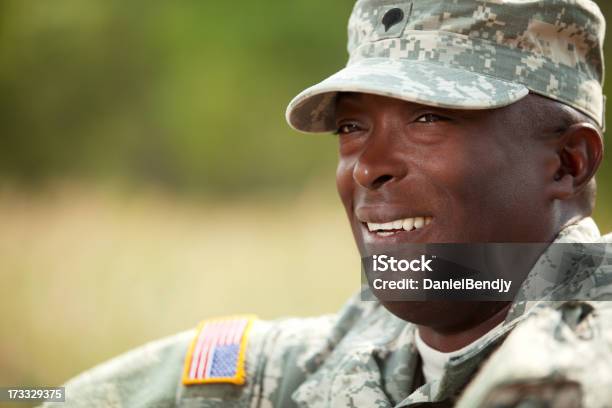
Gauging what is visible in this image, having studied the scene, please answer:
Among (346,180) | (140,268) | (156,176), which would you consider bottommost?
(140,268)

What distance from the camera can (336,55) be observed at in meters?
4.65

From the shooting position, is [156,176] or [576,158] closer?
[576,158]

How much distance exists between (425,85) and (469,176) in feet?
0.67

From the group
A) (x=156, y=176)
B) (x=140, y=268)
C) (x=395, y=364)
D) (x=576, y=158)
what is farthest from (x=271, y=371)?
(x=156, y=176)

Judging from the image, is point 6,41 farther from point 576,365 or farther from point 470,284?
point 576,365

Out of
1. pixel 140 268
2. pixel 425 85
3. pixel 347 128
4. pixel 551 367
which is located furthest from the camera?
pixel 140 268

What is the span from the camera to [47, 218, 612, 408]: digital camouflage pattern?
45.6 inches

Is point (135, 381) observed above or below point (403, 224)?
below

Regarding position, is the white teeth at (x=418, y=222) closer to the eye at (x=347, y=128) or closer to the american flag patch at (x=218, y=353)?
the eye at (x=347, y=128)

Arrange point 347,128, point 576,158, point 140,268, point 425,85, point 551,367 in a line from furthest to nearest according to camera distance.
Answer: point 140,268
point 347,128
point 576,158
point 425,85
point 551,367

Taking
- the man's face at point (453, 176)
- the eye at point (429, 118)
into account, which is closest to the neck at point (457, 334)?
the man's face at point (453, 176)

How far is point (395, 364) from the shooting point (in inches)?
75.5

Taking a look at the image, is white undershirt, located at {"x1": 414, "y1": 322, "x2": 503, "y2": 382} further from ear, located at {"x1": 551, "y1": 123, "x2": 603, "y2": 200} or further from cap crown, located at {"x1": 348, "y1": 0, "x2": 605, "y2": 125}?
cap crown, located at {"x1": 348, "y1": 0, "x2": 605, "y2": 125}

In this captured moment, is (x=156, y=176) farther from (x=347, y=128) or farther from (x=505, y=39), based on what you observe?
(x=505, y=39)
